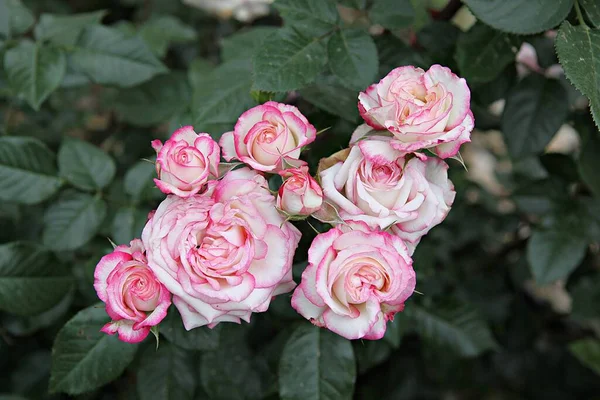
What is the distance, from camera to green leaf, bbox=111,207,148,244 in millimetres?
1031

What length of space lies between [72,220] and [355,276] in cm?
63

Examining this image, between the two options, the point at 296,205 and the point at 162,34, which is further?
the point at 162,34

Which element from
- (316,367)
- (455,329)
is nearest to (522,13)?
(316,367)

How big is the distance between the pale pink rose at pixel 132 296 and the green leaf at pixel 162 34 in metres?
0.74

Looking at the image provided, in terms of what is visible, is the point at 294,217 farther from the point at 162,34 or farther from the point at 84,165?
the point at 162,34

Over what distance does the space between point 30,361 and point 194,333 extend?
2.18ft

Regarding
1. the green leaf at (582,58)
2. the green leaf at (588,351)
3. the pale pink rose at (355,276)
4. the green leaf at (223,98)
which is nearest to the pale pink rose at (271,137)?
the pale pink rose at (355,276)

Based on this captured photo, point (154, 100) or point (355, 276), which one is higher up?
point (355, 276)

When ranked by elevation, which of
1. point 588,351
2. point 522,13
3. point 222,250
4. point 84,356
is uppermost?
point 522,13

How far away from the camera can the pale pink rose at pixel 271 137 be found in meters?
0.67

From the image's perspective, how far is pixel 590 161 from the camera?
1084mm

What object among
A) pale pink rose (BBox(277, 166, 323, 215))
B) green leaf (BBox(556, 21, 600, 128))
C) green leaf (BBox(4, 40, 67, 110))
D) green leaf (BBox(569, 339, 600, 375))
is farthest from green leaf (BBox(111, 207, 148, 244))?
green leaf (BBox(569, 339, 600, 375))

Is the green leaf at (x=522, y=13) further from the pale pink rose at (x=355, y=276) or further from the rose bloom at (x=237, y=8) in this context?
the rose bloom at (x=237, y=8)

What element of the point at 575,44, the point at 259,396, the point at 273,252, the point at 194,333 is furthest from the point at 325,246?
the point at 259,396
